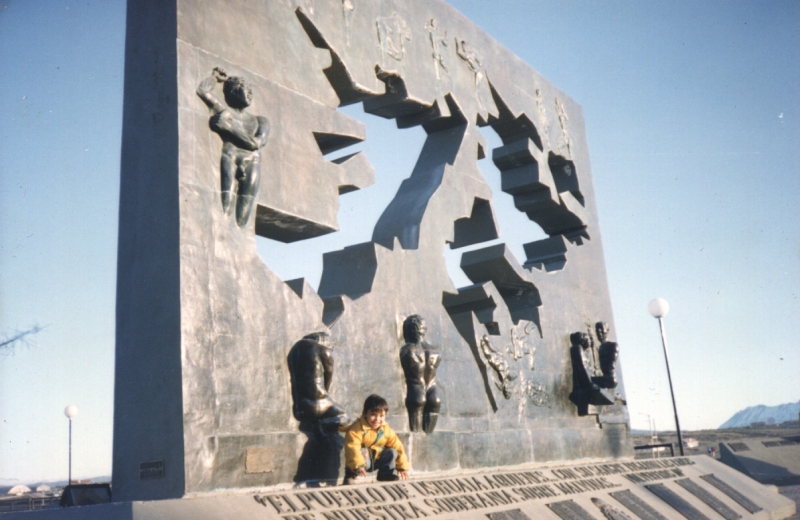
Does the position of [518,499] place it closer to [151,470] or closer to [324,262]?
[324,262]

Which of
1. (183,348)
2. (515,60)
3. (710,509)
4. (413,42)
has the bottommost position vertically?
(710,509)

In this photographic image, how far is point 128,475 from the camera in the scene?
18.5 feet

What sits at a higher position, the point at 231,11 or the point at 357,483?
the point at 231,11

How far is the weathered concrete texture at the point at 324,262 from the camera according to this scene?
5781 millimetres

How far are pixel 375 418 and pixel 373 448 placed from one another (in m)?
0.29

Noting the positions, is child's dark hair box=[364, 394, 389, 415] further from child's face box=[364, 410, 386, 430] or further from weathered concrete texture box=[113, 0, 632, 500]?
weathered concrete texture box=[113, 0, 632, 500]

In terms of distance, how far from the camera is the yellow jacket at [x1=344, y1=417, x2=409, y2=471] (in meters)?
6.14

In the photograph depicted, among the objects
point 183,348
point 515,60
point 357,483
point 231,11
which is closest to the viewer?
point 183,348

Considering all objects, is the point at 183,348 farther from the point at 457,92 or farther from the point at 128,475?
the point at 457,92

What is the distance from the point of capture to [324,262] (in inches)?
314

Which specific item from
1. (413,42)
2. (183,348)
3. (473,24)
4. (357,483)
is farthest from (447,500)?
(473,24)

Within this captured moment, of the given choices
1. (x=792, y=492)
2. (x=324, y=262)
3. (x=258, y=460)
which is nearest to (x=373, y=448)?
(x=258, y=460)

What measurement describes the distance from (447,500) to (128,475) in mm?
2325

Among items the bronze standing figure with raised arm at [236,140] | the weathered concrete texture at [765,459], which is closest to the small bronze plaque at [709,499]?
the weathered concrete texture at [765,459]
